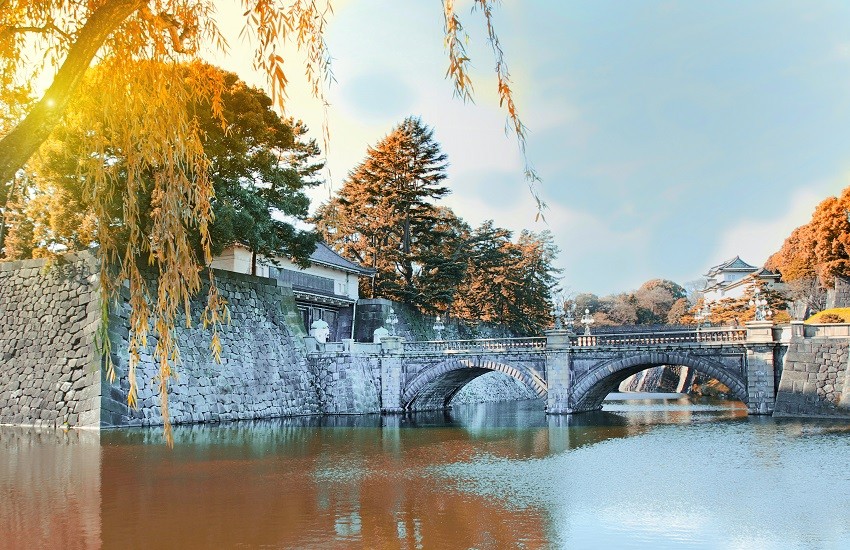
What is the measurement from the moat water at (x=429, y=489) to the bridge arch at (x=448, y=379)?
804cm

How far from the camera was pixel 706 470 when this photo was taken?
18.4 m

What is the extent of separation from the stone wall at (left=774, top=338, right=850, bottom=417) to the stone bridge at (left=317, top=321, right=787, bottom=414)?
2.26ft

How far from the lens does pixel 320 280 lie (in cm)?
4319

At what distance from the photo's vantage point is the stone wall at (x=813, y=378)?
28.9 m

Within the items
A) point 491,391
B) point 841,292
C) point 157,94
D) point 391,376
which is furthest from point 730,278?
point 157,94

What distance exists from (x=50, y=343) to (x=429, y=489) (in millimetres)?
18288

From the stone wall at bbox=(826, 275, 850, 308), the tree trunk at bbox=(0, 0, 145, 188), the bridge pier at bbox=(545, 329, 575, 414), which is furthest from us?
the stone wall at bbox=(826, 275, 850, 308)

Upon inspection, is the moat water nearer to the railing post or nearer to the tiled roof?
the railing post

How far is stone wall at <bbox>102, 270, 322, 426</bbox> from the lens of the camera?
26797mm

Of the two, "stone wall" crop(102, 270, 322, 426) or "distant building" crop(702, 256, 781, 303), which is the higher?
"distant building" crop(702, 256, 781, 303)

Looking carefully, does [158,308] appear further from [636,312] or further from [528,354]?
[636,312]

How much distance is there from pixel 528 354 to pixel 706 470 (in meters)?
17.1

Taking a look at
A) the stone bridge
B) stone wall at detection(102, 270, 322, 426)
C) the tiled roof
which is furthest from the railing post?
the tiled roof

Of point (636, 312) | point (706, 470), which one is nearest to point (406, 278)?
point (706, 470)
